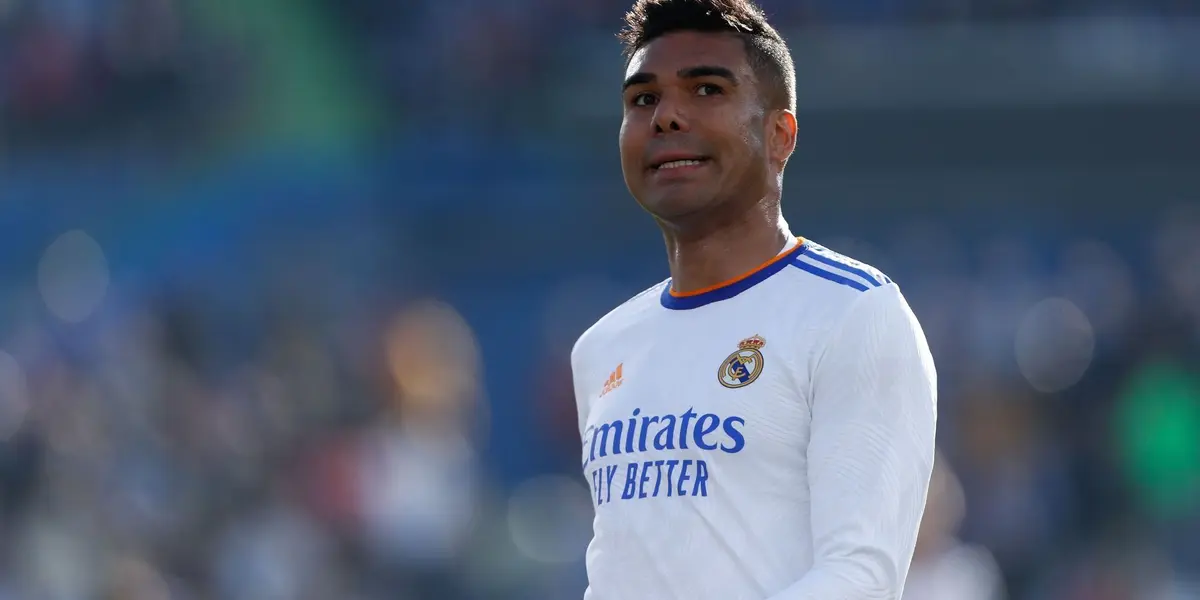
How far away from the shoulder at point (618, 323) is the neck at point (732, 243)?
187 millimetres

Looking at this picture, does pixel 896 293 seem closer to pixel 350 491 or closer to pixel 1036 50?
pixel 350 491

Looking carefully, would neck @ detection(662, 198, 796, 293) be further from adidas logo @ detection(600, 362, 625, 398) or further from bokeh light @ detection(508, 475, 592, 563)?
bokeh light @ detection(508, 475, 592, 563)

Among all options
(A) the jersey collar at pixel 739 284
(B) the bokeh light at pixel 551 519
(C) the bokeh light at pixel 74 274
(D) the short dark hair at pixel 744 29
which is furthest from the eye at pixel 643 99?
(C) the bokeh light at pixel 74 274

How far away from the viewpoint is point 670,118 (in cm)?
344

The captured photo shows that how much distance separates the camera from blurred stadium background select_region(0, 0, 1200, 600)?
9.56 m

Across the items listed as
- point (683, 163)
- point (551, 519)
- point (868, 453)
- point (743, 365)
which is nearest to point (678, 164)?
point (683, 163)

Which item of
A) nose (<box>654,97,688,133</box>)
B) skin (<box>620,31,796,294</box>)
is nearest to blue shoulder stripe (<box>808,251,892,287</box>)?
skin (<box>620,31,796,294</box>)

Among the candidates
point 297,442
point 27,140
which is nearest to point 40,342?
point 27,140

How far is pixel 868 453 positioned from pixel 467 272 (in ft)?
31.2

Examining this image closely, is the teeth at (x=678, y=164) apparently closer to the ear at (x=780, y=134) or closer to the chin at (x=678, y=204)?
the chin at (x=678, y=204)

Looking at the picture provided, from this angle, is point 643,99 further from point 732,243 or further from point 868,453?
point 868,453

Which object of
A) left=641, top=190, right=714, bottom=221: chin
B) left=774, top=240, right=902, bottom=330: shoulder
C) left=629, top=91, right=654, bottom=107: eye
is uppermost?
left=629, top=91, right=654, bottom=107: eye

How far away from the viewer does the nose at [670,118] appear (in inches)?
135

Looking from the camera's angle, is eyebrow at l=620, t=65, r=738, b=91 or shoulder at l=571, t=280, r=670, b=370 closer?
eyebrow at l=620, t=65, r=738, b=91
